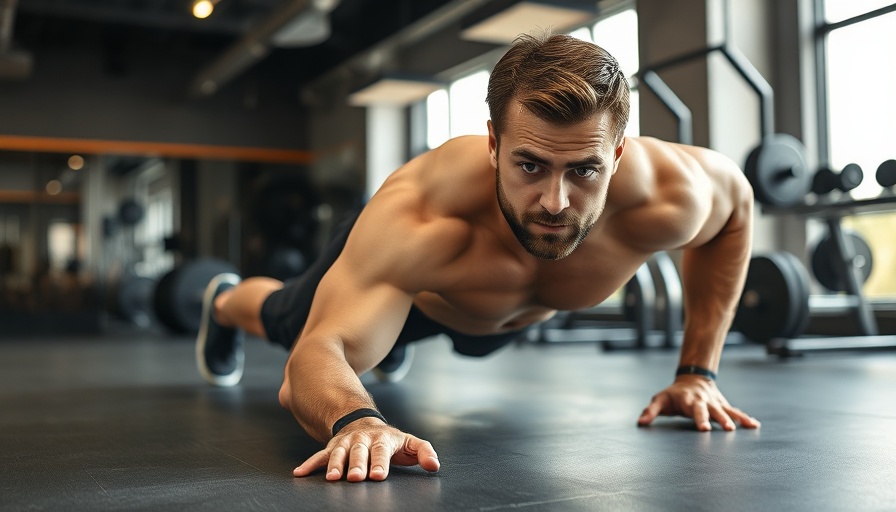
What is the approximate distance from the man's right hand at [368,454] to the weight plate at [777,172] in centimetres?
278

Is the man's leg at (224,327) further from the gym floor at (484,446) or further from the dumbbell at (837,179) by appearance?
the dumbbell at (837,179)

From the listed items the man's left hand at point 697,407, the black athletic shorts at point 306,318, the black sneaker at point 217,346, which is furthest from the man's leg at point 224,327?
the man's left hand at point 697,407

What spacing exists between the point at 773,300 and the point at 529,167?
2698 mm

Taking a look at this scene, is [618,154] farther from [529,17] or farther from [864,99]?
[864,99]

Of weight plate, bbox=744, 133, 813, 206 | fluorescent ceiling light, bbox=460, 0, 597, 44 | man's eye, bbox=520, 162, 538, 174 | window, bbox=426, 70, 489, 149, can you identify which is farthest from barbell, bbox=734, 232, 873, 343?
window, bbox=426, 70, 489, 149

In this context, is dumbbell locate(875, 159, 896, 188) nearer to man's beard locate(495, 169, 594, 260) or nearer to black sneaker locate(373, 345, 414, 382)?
Answer: black sneaker locate(373, 345, 414, 382)

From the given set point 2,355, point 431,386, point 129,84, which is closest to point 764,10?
point 431,386

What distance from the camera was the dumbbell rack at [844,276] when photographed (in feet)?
11.4

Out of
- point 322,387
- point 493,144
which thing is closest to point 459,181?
point 493,144

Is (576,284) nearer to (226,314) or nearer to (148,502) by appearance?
(148,502)

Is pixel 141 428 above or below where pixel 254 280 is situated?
below

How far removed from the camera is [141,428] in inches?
71.2

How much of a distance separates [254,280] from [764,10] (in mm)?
3795

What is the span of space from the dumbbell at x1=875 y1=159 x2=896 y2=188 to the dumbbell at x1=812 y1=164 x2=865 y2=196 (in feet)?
0.73
